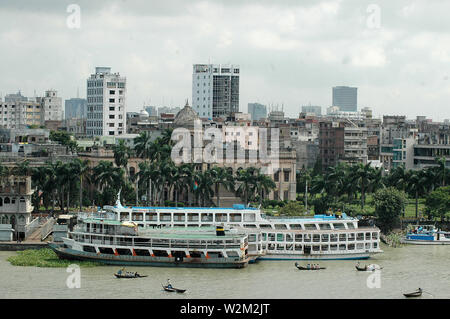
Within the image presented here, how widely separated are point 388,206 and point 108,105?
345 ft

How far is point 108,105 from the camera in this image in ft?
630

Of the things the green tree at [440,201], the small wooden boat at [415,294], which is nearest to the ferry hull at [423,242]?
the green tree at [440,201]

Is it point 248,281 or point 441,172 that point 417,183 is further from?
point 248,281

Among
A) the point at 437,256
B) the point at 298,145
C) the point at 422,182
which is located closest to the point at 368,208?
the point at 422,182

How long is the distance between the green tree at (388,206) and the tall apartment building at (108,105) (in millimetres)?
100943

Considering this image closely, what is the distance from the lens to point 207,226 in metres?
78.2

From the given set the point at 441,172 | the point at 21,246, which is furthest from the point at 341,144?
the point at 21,246

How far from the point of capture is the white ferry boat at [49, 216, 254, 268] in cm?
7250

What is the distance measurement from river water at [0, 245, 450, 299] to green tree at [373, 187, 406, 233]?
707 inches

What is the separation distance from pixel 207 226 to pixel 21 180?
18.2 metres

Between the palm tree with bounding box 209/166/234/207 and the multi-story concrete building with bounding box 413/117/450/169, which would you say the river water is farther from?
the multi-story concrete building with bounding box 413/117/450/169

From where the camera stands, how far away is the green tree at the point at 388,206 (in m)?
94.8

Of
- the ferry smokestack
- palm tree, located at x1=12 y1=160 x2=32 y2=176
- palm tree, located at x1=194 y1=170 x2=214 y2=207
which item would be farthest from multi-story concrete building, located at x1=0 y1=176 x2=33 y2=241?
palm tree, located at x1=194 y1=170 x2=214 y2=207
